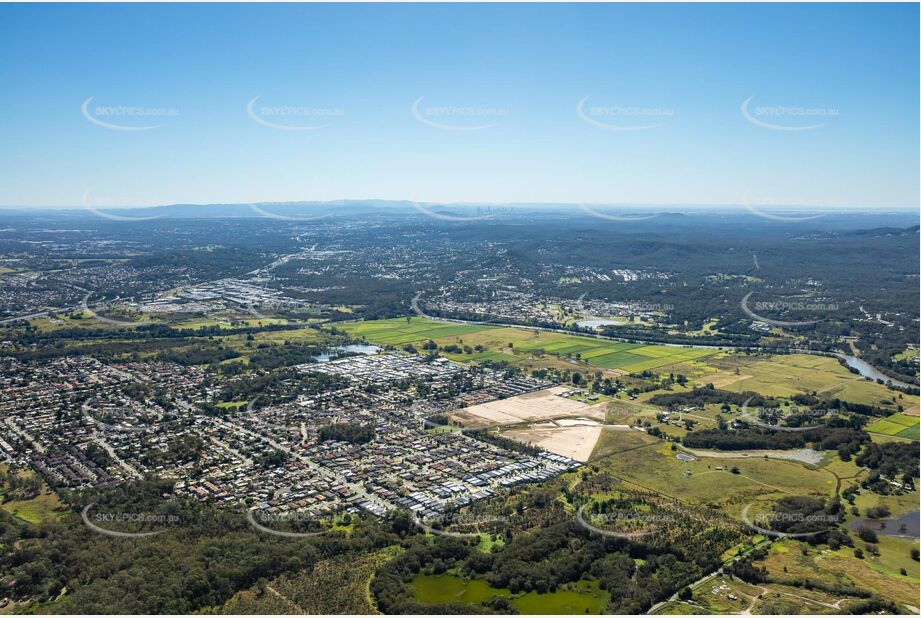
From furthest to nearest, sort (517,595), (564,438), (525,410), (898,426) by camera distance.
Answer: (525,410) < (898,426) < (564,438) < (517,595)

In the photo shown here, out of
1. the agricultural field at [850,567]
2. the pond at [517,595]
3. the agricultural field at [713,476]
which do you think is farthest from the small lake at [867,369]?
the pond at [517,595]

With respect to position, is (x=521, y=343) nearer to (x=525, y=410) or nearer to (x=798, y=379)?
(x=525, y=410)

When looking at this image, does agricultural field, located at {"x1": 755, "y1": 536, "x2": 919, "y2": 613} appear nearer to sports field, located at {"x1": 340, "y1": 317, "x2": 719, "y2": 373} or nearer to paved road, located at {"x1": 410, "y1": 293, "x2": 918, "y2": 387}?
sports field, located at {"x1": 340, "y1": 317, "x2": 719, "y2": 373}

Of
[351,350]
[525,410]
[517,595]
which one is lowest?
[517,595]

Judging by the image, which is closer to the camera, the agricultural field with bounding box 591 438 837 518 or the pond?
the pond

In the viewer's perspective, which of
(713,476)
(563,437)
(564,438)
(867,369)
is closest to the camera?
(713,476)

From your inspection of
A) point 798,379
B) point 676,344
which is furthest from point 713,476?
point 676,344

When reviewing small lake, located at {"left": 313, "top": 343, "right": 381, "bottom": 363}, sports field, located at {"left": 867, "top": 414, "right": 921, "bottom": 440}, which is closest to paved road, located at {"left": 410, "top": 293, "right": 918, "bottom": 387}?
sports field, located at {"left": 867, "top": 414, "right": 921, "bottom": 440}
